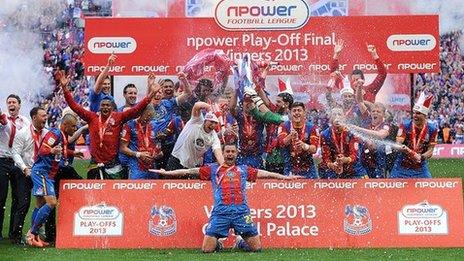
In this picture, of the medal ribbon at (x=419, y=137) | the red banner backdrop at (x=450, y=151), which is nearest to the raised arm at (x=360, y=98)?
the medal ribbon at (x=419, y=137)

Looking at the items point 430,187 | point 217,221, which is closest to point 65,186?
point 217,221

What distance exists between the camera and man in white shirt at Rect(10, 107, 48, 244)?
12.2 m

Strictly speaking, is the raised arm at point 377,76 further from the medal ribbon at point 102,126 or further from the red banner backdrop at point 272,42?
the medal ribbon at point 102,126

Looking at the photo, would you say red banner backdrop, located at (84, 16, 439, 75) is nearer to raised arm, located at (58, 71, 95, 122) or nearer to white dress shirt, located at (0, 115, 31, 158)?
white dress shirt, located at (0, 115, 31, 158)

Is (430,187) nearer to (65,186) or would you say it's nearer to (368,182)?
(368,182)

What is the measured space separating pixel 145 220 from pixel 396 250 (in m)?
2.86

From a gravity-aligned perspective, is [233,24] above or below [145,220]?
above

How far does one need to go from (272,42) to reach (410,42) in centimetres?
205

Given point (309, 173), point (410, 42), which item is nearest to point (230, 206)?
point (309, 173)

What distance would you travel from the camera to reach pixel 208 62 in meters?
14.6

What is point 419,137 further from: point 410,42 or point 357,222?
point 410,42

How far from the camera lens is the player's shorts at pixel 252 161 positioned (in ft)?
42.5

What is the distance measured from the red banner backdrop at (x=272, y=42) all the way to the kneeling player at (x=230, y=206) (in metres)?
3.89

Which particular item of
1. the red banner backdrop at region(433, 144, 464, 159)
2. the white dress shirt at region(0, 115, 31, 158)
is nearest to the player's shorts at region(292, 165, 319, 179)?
the white dress shirt at region(0, 115, 31, 158)
